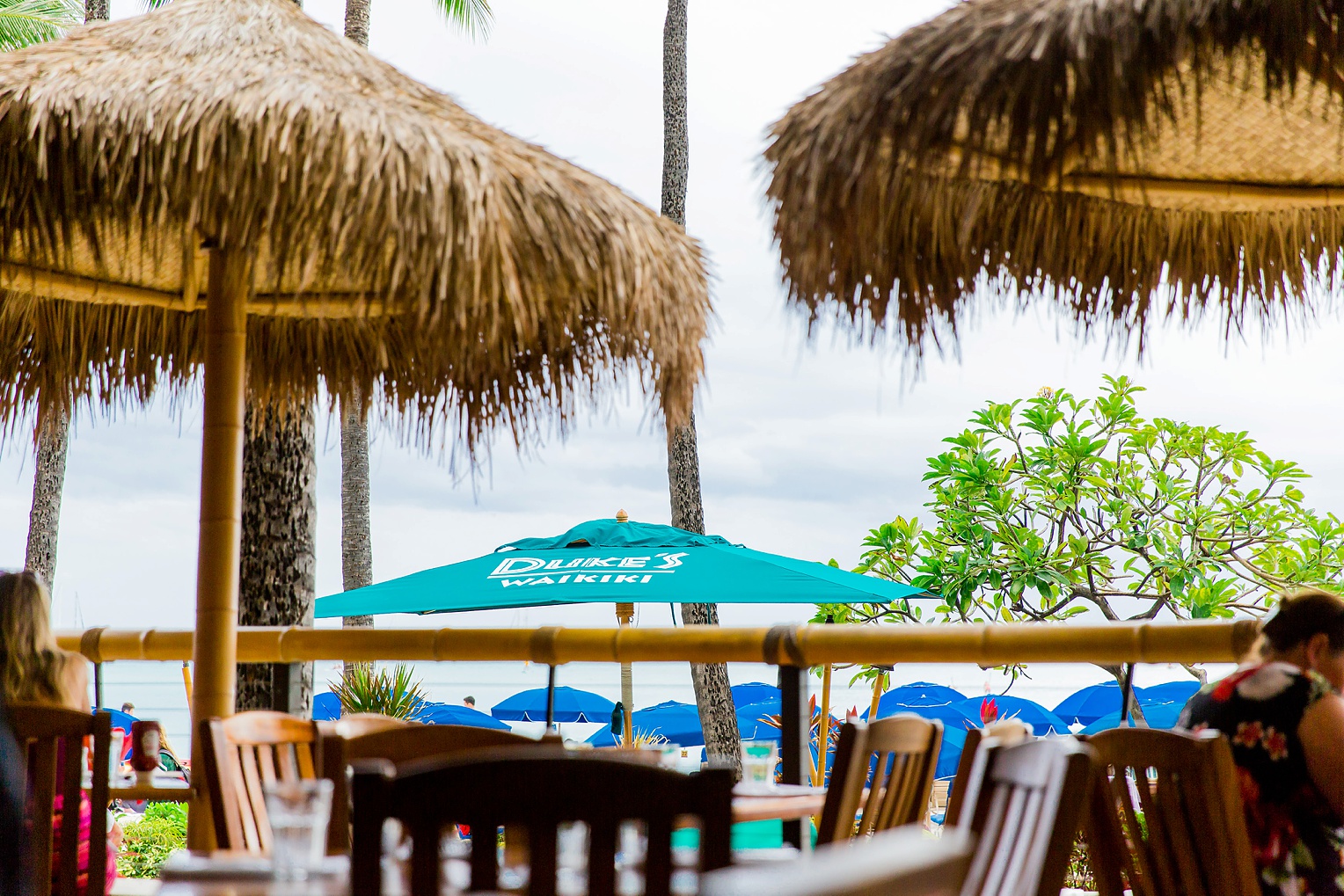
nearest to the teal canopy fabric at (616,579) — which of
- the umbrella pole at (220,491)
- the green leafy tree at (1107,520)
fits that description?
the green leafy tree at (1107,520)

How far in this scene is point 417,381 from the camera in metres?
4.38

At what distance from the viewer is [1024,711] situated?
15.1 meters

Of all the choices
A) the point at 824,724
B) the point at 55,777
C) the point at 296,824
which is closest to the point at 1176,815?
the point at 296,824

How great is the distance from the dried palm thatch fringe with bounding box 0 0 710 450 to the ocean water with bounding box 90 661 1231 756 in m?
0.94

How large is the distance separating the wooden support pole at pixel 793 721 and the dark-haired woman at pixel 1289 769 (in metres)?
0.94

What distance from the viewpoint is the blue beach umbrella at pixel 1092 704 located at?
599 inches

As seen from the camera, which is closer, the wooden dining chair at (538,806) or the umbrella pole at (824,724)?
the wooden dining chair at (538,806)

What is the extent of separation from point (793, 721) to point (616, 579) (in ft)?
15.4

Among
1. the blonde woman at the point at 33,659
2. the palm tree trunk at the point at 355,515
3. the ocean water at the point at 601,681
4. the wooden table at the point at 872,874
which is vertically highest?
the wooden table at the point at 872,874

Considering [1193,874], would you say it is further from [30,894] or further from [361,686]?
[361,686]

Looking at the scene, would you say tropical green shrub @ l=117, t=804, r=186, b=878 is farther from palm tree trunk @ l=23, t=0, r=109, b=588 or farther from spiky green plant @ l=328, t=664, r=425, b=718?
palm tree trunk @ l=23, t=0, r=109, b=588

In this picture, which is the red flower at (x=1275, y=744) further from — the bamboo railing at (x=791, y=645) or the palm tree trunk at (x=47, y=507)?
the palm tree trunk at (x=47, y=507)

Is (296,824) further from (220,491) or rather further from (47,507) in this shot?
(47,507)

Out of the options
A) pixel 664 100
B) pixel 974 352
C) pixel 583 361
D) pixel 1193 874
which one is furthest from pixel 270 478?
pixel 664 100
